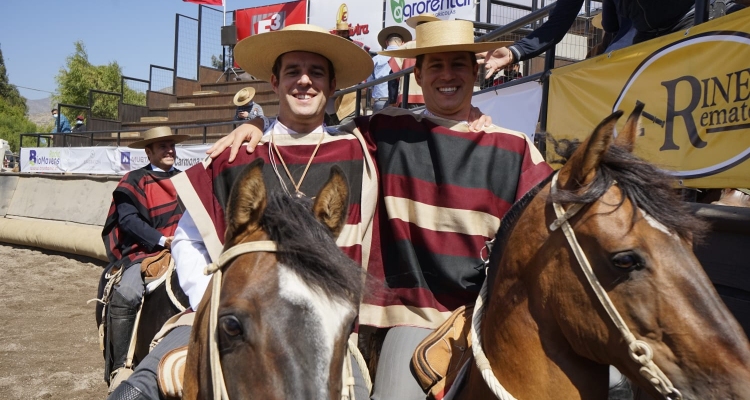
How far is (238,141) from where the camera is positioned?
9.69ft

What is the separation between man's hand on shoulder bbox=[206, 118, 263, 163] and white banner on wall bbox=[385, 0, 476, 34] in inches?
370

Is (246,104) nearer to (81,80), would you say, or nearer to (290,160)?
(290,160)

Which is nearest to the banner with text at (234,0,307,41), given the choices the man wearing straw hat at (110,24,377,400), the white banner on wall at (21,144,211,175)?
the white banner on wall at (21,144,211,175)

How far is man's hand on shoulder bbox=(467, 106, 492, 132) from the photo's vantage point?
317 centimetres

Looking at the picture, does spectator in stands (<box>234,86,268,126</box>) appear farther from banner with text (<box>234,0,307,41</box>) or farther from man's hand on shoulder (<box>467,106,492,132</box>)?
man's hand on shoulder (<box>467,106,492,132</box>)

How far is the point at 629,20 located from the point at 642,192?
10.3 ft

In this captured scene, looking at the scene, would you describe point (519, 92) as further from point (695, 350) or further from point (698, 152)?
point (695, 350)

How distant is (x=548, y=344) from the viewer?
216cm

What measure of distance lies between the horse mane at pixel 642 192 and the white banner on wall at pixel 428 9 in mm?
10157

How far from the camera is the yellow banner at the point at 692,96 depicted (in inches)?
130

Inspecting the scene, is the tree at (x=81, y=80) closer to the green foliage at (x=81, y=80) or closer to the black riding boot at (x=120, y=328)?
the green foliage at (x=81, y=80)

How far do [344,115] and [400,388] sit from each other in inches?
296

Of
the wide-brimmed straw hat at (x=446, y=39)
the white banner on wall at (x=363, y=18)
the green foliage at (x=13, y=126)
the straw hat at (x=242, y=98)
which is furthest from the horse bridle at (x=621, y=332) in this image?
the green foliage at (x=13, y=126)

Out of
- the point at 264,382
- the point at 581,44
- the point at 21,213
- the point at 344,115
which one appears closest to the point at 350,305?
the point at 264,382
